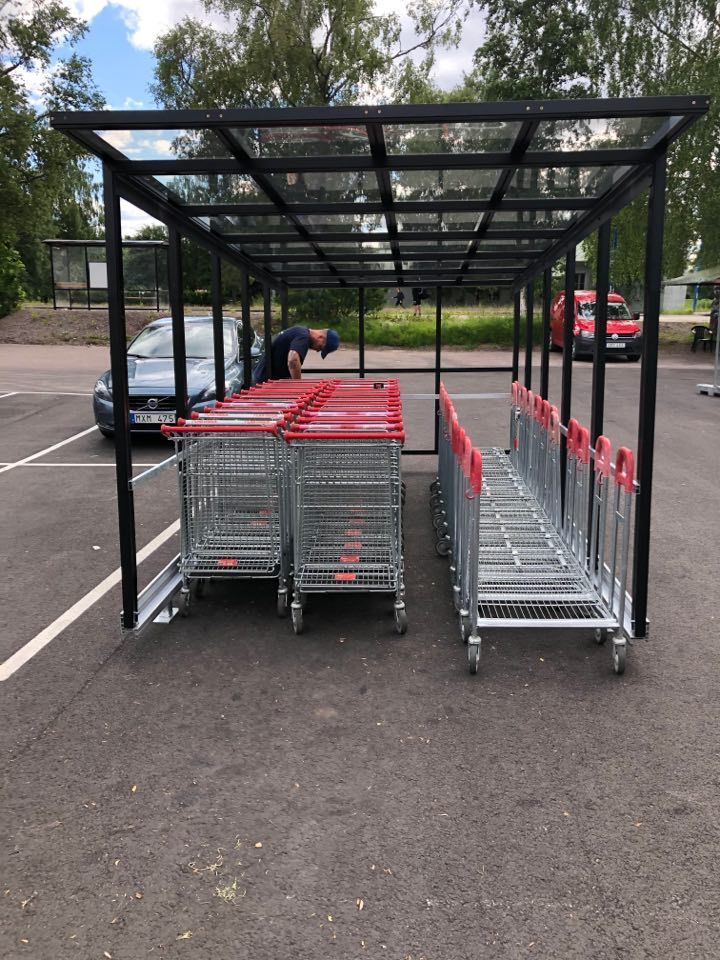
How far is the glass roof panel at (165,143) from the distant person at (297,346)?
4.36 meters

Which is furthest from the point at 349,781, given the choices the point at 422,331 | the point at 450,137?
the point at 422,331

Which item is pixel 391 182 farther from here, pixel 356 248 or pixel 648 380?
pixel 356 248

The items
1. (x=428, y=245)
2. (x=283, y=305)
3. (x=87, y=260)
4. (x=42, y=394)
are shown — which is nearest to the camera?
(x=428, y=245)

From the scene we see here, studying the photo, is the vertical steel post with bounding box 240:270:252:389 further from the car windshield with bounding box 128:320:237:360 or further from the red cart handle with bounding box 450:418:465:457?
the red cart handle with bounding box 450:418:465:457

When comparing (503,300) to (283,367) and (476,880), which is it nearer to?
(283,367)

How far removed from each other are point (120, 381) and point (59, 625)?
1580mm

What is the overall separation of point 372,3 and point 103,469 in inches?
1004

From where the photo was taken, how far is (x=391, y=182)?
4.81 metres

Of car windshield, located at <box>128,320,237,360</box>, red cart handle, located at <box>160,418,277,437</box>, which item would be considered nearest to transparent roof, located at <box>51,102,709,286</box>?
red cart handle, located at <box>160,418,277,437</box>

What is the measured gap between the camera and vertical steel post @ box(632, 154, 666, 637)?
4.01 meters

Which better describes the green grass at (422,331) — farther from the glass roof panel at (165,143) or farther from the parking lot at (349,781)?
the glass roof panel at (165,143)

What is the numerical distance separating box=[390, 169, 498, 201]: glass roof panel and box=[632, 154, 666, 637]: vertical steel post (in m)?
0.96

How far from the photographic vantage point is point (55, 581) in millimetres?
5695

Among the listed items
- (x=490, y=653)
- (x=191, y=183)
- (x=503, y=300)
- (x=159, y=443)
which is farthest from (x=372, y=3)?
(x=490, y=653)
